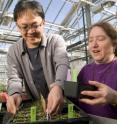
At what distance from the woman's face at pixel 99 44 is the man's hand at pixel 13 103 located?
42 cm

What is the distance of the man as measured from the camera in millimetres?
1213

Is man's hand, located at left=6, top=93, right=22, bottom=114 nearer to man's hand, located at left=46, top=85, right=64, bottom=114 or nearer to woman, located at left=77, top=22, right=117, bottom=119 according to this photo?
man's hand, located at left=46, top=85, right=64, bottom=114

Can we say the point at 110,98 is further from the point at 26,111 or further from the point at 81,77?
the point at 81,77

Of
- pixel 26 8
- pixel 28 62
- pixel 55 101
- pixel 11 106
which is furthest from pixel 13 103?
pixel 26 8

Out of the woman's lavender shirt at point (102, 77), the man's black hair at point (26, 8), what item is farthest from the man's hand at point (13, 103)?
the man's black hair at point (26, 8)

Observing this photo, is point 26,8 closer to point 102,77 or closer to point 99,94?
point 102,77

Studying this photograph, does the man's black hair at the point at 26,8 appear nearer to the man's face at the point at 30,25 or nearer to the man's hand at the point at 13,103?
the man's face at the point at 30,25

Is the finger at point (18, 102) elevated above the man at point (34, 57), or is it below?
below

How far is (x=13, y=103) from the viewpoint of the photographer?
3.48 feet

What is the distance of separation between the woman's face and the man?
141mm

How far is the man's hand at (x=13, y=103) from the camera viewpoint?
1.02 meters

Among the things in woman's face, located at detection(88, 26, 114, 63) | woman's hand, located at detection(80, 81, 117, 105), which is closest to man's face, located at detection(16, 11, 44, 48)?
woman's face, located at detection(88, 26, 114, 63)

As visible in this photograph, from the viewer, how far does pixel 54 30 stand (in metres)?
9.35

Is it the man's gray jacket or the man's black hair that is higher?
the man's black hair
